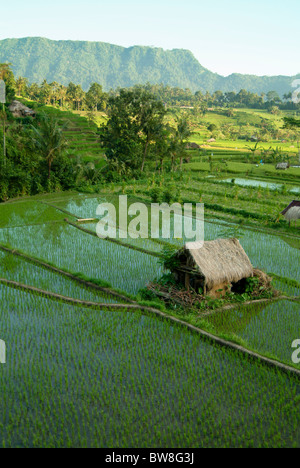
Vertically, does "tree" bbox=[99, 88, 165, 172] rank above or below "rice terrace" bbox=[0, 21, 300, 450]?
above

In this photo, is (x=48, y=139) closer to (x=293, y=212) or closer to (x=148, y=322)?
(x=293, y=212)

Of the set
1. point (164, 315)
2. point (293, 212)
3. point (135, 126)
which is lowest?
point (164, 315)

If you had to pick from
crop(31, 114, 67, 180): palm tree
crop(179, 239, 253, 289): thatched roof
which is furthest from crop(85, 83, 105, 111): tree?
crop(179, 239, 253, 289): thatched roof

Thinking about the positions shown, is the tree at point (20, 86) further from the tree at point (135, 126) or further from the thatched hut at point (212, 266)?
the thatched hut at point (212, 266)

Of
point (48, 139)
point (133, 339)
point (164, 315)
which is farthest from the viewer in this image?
point (48, 139)

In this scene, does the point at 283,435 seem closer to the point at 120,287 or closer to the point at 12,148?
the point at 120,287

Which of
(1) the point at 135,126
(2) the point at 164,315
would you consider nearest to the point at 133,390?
(2) the point at 164,315

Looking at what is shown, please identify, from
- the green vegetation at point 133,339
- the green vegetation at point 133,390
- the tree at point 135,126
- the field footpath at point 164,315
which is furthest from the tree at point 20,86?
the green vegetation at point 133,390

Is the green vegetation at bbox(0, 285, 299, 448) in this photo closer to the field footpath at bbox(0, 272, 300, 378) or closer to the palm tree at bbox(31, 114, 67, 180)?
the field footpath at bbox(0, 272, 300, 378)
